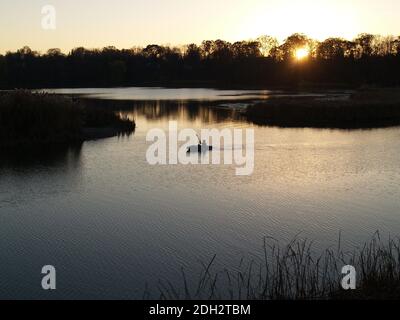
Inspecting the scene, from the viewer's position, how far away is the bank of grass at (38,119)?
28.0 m

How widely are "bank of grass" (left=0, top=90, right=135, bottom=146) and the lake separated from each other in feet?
7.20

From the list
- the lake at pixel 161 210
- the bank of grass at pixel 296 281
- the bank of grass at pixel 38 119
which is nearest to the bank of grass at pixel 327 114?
the lake at pixel 161 210

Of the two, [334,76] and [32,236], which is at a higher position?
[334,76]

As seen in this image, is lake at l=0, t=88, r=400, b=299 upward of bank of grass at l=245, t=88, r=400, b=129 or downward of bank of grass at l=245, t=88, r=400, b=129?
downward

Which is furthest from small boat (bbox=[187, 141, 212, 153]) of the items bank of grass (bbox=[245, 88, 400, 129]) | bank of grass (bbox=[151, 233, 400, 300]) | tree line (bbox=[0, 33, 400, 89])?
tree line (bbox=[0, 33, 400, 89])

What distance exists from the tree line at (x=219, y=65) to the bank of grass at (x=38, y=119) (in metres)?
54.8

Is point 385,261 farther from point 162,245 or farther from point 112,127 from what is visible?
point 112,127

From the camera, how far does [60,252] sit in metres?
11.8

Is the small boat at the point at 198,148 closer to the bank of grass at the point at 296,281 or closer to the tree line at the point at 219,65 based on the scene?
the bank of grass at the point at 296,281

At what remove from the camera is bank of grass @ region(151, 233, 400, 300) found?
8.26 m

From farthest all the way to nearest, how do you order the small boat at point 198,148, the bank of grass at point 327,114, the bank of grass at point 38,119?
the bank of grass at point 327,114
the bank of grass at point 38,119
the small boat at point 198,148

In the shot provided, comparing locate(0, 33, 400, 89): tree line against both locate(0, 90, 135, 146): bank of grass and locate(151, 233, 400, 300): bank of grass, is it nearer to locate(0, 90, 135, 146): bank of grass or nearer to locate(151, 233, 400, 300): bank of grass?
locate(0, 90, 135, 146): bank of grass
